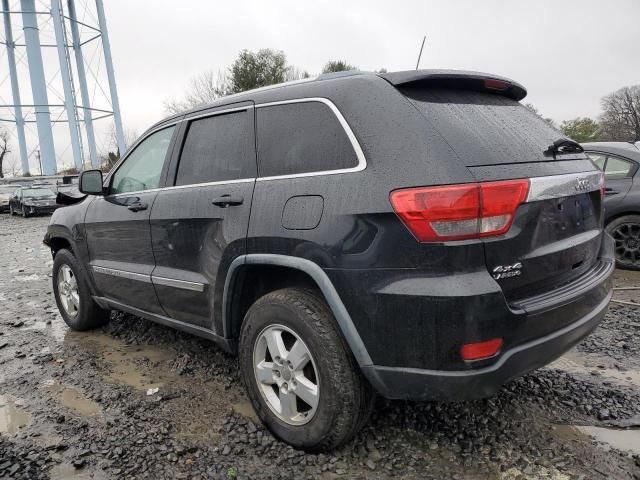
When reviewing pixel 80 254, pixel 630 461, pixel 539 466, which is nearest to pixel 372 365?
pixel 539 466

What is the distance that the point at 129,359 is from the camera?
149 inches

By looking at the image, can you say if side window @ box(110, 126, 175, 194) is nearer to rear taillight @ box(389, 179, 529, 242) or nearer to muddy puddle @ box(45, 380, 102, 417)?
muddy puddle @ box(45, 380, 102, 417)

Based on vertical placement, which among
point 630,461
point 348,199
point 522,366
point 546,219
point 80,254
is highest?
point 348,199

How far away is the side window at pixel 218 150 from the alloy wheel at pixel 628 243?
5064mm

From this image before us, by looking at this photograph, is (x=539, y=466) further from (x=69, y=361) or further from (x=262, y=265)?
(x=69, y=361)

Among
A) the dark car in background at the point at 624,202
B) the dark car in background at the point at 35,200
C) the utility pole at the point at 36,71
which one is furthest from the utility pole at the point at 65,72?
the dark car in background at the point at 624,202

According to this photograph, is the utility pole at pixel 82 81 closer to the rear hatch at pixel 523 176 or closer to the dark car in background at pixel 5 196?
the dark car in background at pixel 5 196

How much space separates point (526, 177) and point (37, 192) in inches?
941

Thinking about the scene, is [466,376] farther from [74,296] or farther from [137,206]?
[74,296]

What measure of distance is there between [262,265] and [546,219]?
137 cm

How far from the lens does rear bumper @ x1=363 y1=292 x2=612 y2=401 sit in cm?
192

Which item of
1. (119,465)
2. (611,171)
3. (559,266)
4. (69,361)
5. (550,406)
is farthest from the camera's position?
(611,171)

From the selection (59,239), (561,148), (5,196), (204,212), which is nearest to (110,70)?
(5,196)

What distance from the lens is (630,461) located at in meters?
2.28
